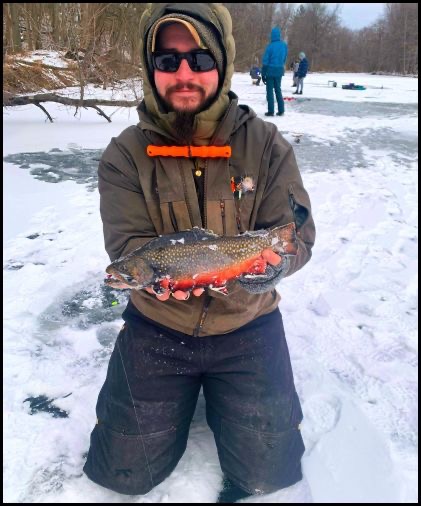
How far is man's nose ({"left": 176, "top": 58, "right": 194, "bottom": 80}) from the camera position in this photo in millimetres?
2020

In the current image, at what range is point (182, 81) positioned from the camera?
206 cm

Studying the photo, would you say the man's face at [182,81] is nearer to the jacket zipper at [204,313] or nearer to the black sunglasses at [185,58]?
the black sunglasses at [185,58]

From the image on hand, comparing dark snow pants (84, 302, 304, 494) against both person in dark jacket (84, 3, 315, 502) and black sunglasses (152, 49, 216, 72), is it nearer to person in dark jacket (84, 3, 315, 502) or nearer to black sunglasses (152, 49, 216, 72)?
person in dark jacket (84, 3, 315, 502)

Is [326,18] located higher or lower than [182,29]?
higher

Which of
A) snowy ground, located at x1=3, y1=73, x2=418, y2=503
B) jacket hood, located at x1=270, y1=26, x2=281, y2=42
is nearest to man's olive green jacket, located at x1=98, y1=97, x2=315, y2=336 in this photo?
snowy ground, located at x1=3, y1=73, x2=418, y2=503

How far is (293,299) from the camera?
129 inches

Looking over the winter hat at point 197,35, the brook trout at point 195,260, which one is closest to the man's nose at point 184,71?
the winter hat at point 197,35

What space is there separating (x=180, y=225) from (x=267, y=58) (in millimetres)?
9994

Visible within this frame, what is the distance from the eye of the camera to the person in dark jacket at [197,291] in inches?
78.3

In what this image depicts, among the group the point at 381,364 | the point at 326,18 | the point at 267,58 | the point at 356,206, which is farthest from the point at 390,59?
the point at 381,364

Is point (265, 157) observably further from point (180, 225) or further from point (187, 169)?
point (180, 225)

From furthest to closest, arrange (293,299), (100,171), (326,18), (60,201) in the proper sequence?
(326,18) → (60,201) → (293,299) → (100,171)

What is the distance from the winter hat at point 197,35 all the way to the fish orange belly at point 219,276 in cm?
94

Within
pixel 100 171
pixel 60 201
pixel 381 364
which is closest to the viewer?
pixel 100 171
